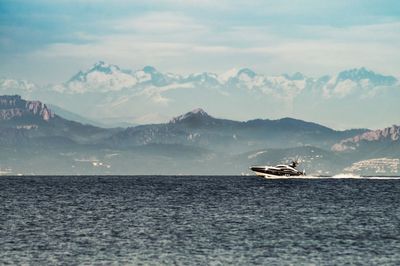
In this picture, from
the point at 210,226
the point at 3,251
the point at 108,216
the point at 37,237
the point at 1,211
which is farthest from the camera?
the point at 1,211

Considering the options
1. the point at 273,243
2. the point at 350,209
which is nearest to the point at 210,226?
the point at 273,243

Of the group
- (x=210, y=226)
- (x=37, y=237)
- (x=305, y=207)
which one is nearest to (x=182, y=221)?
(x=210, y=226)

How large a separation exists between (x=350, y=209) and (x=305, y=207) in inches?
435

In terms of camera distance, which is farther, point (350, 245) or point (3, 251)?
point (350, 245)

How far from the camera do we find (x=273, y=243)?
4702 inches

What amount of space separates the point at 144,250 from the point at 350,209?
87.1 meters

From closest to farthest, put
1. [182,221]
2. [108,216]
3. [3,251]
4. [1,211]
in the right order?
[3,251]
[182,221]
[108,216]
[1,211]

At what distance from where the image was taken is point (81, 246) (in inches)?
4518

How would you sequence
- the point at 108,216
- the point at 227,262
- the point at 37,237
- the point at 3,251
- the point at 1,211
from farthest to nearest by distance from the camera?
the point at 1,211, the point at 108,216, the point at 37,237, the point at 3,251, the point at 227,262

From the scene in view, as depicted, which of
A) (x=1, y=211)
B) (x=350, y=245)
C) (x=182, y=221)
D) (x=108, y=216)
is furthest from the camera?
(x=1, y=211)

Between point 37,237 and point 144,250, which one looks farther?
point 37,237

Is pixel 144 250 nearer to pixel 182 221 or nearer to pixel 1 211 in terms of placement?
pixel 182 221

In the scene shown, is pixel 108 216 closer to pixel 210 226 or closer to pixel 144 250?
pixel 210 226

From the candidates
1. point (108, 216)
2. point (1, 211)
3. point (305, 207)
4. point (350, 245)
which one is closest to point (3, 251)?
point (350, 245)
